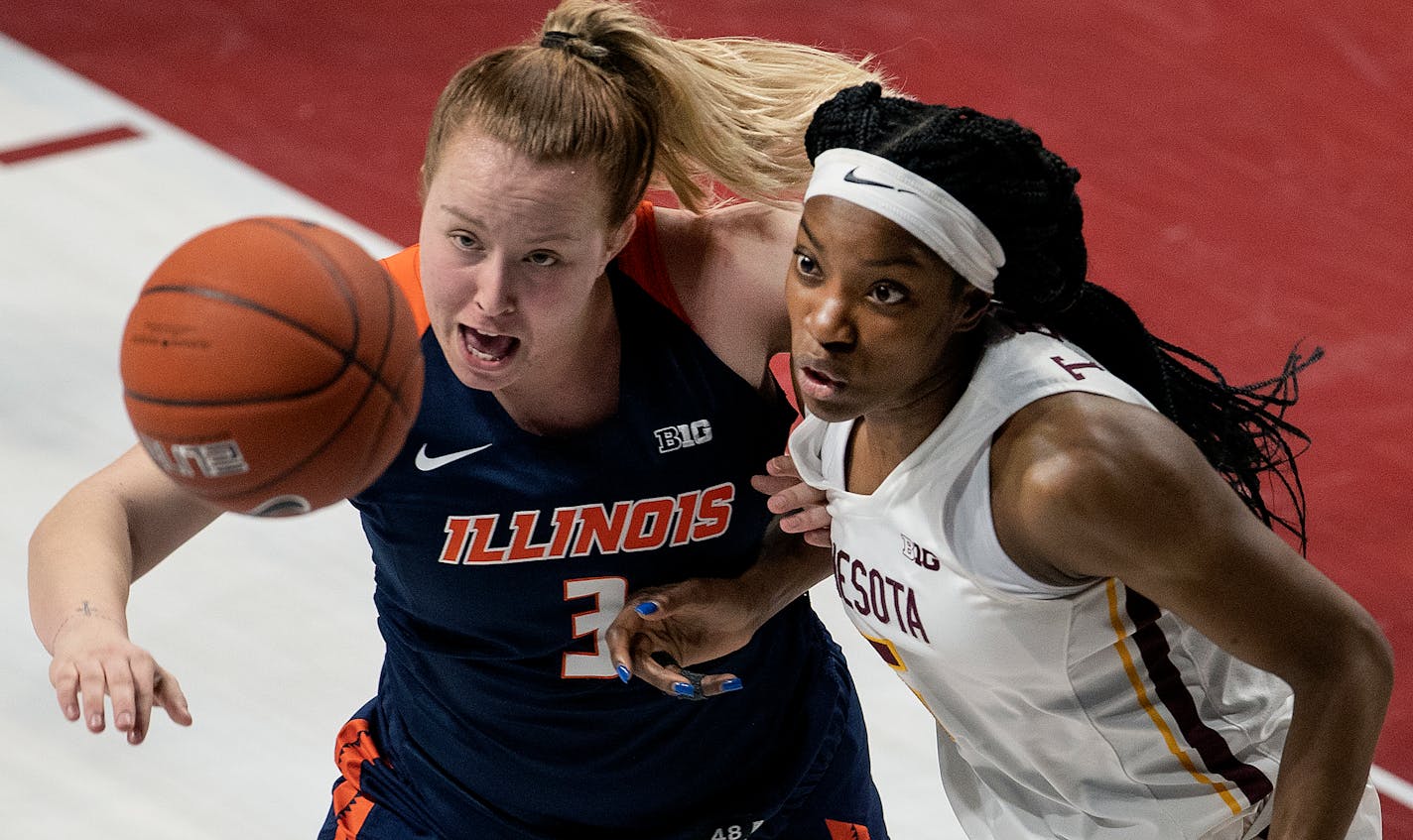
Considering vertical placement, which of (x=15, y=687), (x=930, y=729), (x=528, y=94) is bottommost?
(x=15, y=687)

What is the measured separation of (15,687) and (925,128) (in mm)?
2606

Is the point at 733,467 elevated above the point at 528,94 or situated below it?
below

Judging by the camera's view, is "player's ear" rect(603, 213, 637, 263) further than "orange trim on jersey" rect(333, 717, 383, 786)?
No

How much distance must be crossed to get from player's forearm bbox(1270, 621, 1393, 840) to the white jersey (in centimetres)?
23

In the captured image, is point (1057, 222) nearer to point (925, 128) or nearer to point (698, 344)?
point (925, 128)

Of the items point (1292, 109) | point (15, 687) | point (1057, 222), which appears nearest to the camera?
point (1057, 222)

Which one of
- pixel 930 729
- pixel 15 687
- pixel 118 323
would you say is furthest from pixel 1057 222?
pixel 118 323

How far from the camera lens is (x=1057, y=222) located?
2.05 m

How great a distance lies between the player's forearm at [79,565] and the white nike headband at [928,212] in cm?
103

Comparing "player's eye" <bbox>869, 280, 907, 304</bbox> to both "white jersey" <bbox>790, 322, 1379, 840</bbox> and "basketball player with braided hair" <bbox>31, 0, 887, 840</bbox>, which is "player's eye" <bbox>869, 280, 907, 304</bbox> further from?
"basketball player with braided hair" <bbox>31, 0, 887, 840</bbox>

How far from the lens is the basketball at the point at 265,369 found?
2020 mm

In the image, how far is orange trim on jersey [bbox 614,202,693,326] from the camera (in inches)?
98.0

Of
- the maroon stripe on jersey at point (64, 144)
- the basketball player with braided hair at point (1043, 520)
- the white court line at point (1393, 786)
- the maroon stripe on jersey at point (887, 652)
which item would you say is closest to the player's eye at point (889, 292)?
the basketball player with braided hair at point (1043, 520)

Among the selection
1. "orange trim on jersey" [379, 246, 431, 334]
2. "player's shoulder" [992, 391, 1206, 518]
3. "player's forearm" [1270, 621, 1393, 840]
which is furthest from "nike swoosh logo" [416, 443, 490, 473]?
"player's forearm" [1270, 621, 1393, 840]
